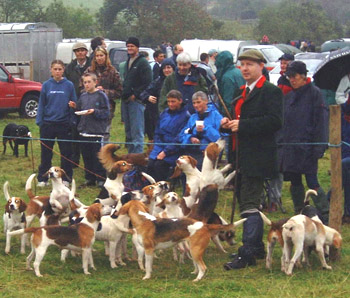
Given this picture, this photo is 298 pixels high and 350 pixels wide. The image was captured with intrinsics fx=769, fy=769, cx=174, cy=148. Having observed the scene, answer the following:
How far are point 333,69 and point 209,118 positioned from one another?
5.55 feet

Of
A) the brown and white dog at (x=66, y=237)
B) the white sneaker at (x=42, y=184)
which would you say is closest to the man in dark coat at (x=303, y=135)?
the brown and white dog at (x=66, y=237)

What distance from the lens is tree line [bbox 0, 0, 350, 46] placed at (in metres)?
51.1

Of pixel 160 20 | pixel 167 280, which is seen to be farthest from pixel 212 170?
pixel 160 20

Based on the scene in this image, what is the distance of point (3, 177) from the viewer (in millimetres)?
13258

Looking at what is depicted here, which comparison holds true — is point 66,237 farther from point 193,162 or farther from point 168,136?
point 168,136

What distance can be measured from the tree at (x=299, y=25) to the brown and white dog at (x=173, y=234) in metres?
52.9

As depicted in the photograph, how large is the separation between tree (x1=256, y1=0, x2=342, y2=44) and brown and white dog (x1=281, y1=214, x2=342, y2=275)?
52.5 m

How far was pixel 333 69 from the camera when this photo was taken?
9.67m

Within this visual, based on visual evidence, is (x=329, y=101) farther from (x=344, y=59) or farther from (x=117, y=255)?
(x=117, y=255)

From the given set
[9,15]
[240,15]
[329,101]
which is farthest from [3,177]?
[240,15]

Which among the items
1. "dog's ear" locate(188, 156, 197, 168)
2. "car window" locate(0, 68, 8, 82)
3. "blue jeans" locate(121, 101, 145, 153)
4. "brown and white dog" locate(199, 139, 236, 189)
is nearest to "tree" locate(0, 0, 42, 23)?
"car window" locate(0, 68, 8, 82)

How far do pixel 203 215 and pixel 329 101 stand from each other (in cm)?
Answer: 367

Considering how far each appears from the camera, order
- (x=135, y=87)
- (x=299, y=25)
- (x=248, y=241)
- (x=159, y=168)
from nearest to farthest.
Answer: (x=248, y=241) < (x=159, y=168) < (x=135, y=87) < (x=299, y=25)

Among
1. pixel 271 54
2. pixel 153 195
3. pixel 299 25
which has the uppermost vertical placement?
pixel 299 25
